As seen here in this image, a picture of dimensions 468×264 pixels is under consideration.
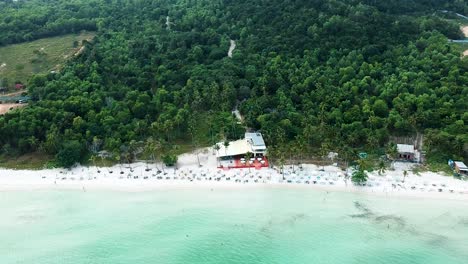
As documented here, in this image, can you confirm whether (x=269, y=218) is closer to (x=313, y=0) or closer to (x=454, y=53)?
(x=454, y=53)

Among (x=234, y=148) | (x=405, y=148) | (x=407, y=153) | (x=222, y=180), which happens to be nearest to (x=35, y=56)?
(x=234, y=148)

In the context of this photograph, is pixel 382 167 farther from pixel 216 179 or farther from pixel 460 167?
pixel 216 179

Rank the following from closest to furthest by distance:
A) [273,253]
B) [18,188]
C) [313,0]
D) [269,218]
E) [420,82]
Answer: [273,253], [269,218], [18,188], [420,82], [313,0]

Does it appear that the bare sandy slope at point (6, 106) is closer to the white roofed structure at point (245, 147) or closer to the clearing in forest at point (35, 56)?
the clearing in forest at point (35, 56)

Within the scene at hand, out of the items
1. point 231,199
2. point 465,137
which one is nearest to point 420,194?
point 465,137

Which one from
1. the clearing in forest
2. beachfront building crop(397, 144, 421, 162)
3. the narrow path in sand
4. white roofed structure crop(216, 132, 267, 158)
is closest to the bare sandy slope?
the clearing in forest
